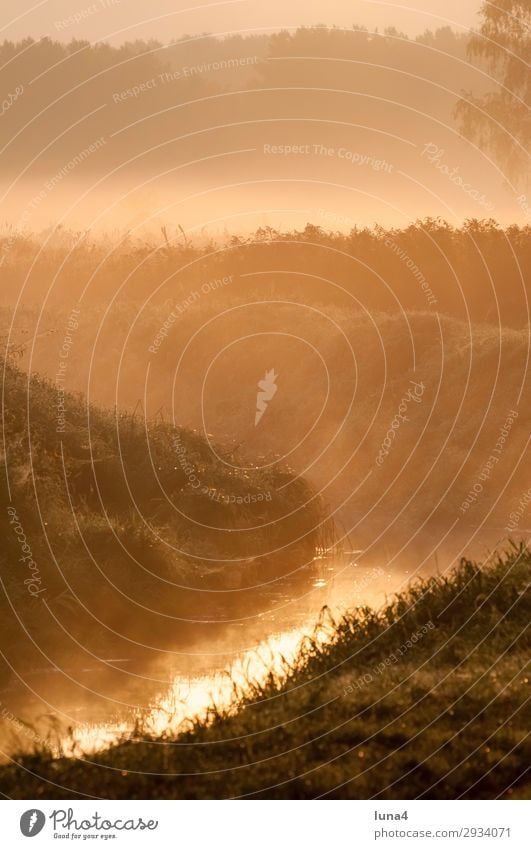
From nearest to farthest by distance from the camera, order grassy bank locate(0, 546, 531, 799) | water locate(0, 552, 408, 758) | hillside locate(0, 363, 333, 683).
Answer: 1. grassy bank locate(0, 546, 531, 799)
2. water locate(0, 552, 408, 758)
3. hillside locate(0, 363, 333, 683)

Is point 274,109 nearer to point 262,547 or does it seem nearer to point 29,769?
point 262,547

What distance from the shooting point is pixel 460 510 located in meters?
29.5

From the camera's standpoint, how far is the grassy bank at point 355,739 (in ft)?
34.9

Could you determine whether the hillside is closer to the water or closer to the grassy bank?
the water

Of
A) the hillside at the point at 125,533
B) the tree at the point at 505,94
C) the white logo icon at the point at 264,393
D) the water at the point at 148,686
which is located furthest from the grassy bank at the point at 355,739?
the tree at the point at 505,94

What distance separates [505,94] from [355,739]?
30.3 m

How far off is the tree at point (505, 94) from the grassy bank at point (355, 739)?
1018 inches

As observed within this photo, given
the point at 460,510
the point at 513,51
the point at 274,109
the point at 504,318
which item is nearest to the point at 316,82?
the point at 274,109

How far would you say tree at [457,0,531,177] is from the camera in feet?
118

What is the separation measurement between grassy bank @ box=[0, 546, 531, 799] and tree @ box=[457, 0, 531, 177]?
2587 centimetres

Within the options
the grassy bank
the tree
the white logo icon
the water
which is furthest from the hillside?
the tree

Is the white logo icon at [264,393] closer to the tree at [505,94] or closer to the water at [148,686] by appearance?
the tree at [505,94]

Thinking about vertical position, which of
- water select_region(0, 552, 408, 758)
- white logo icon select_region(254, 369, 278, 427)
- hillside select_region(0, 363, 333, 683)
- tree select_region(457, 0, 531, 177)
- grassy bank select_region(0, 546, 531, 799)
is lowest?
grassy bank select_region(0, 546, 531, 799)

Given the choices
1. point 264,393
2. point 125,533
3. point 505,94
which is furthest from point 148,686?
point 505,94
